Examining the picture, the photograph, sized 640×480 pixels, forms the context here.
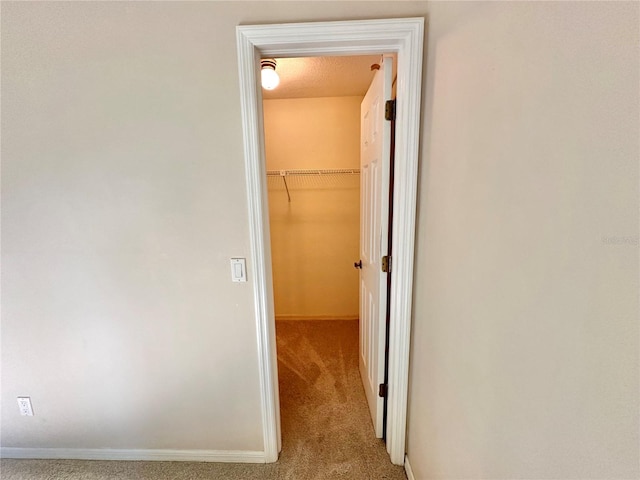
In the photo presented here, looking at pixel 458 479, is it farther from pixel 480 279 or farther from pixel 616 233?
pixel 616 233

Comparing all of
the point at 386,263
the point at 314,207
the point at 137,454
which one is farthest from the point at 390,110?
the point at 137,454

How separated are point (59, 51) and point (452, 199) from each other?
5.39 feet

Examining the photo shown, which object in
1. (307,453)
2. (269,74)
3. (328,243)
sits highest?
(269,74)

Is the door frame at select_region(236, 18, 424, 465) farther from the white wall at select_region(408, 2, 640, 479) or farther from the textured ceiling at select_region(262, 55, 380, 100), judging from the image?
the textured ceiling at select_region(262, 55, 380, 100)

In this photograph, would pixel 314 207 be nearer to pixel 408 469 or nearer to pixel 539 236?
pixel 408 469

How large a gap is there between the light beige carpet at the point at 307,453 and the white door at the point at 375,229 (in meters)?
0.13

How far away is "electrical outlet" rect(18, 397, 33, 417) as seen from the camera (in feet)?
Answer: 4.75

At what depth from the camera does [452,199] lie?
0.90 metres

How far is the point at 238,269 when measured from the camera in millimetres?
1269

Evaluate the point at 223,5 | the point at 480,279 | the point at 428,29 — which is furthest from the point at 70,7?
the point at 480,279

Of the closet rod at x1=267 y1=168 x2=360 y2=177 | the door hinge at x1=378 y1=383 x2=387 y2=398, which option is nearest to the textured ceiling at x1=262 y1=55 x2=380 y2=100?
the closet rod at x1=267 y1=168 x2=360 y2=177

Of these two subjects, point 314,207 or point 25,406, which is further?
point 314,207

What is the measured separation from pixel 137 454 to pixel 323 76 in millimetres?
2742

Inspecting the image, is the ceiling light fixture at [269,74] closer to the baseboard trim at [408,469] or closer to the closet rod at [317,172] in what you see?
the closet rod at [317,172]
